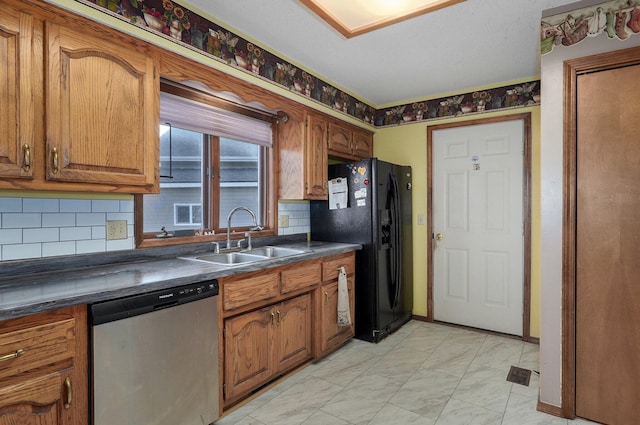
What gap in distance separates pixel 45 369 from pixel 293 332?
4.77 feet

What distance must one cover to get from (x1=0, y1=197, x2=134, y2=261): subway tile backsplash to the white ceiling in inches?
52.1

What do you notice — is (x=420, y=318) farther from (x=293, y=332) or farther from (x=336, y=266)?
(x=293, y=332)

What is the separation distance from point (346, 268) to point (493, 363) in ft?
4.49

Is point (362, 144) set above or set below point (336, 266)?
above

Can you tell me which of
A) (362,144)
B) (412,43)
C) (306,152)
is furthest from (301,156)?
(412,43)

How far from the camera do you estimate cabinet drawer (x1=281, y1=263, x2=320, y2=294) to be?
2.34 meters

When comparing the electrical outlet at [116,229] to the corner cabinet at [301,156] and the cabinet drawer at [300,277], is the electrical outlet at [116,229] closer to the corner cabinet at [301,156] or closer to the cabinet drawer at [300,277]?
the cabinet drawer at [300,277]

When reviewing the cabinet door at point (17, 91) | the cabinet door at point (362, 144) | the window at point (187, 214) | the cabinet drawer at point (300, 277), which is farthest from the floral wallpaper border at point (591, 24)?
the cabinet door at point (17, 91)

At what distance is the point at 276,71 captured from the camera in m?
2.71

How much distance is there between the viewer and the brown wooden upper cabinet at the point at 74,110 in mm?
1411

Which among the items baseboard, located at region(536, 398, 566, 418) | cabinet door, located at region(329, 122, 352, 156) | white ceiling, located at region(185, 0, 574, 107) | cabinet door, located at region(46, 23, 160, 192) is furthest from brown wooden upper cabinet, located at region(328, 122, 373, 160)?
baseboard, located at region(536, 398, 566, 418)

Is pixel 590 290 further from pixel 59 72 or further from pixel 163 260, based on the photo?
pixel 59 72

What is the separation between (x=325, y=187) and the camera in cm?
326

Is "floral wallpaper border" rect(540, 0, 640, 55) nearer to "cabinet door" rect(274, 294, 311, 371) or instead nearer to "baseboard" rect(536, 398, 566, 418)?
"baseboard" rect(536, 398, 566, 418)
